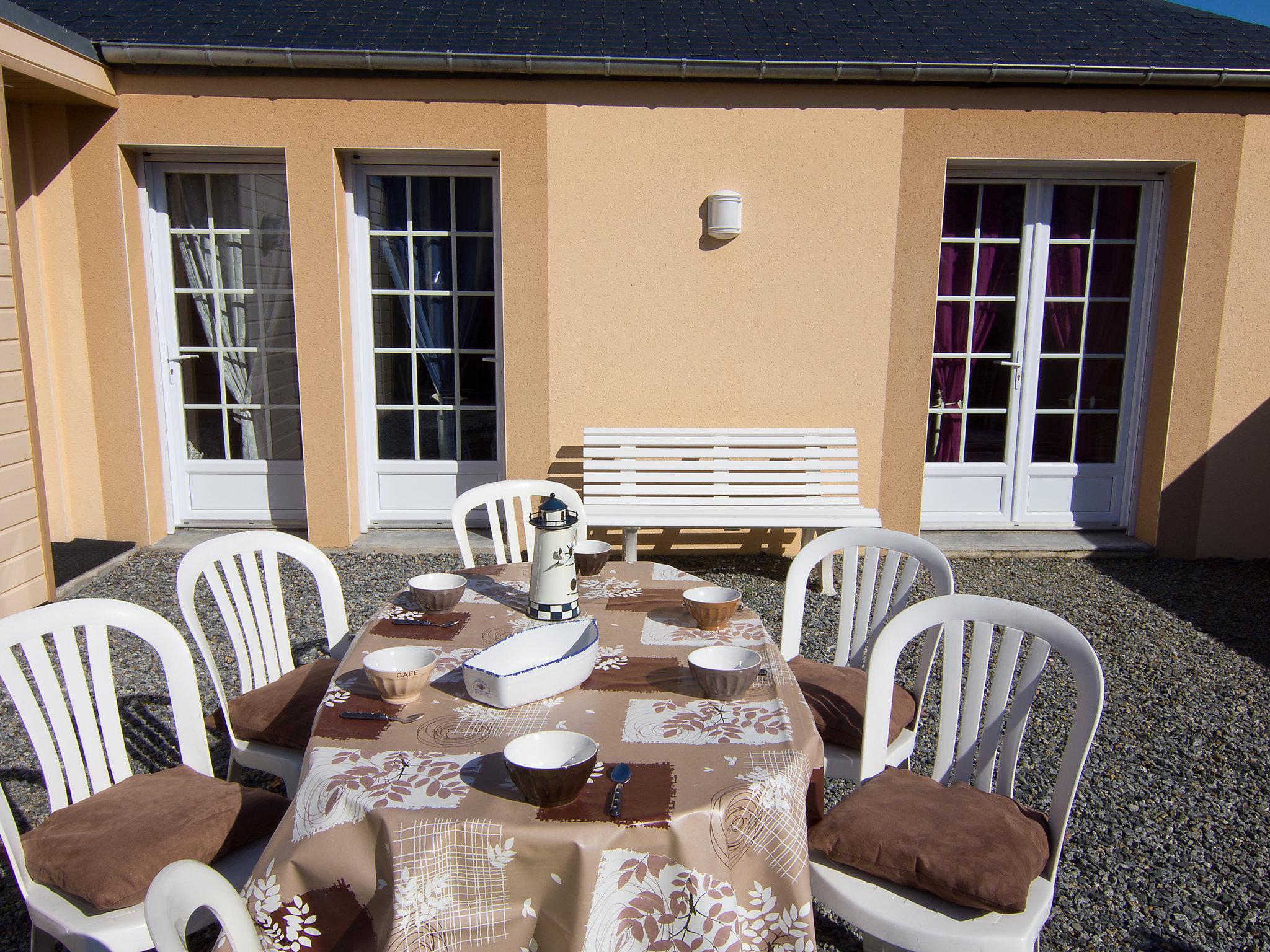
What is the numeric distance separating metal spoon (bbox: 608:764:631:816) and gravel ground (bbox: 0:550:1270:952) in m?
1.03

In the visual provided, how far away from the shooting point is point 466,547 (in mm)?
3420

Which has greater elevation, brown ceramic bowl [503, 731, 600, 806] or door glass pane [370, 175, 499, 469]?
door glass pane [370, 175, 499, 469]

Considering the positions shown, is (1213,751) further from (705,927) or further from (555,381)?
(555,381)

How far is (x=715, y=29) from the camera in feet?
18.1

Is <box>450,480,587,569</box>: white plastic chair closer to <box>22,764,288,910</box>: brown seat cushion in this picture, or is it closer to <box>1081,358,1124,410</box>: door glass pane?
<box>22,764,288,910</box>: brown seat cushion

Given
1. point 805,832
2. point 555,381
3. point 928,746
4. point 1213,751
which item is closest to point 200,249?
point 555,381

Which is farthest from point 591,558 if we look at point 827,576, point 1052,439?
point 1052,439

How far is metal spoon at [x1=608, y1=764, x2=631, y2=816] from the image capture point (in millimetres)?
1489

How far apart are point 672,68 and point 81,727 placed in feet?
13.9

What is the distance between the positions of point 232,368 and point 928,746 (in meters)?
4.50

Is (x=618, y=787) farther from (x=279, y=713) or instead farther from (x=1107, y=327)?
(x=1107, y=327)

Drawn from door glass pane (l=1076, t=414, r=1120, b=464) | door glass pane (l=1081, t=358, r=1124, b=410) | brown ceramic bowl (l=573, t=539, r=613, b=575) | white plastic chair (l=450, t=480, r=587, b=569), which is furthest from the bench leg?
brown ceramic bowl (l=573, t=539, r=613, b=575)

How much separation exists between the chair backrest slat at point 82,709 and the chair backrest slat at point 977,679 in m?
1.70

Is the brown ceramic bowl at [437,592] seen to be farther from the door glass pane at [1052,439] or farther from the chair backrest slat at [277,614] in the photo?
the door glass pane at [1052,439]
